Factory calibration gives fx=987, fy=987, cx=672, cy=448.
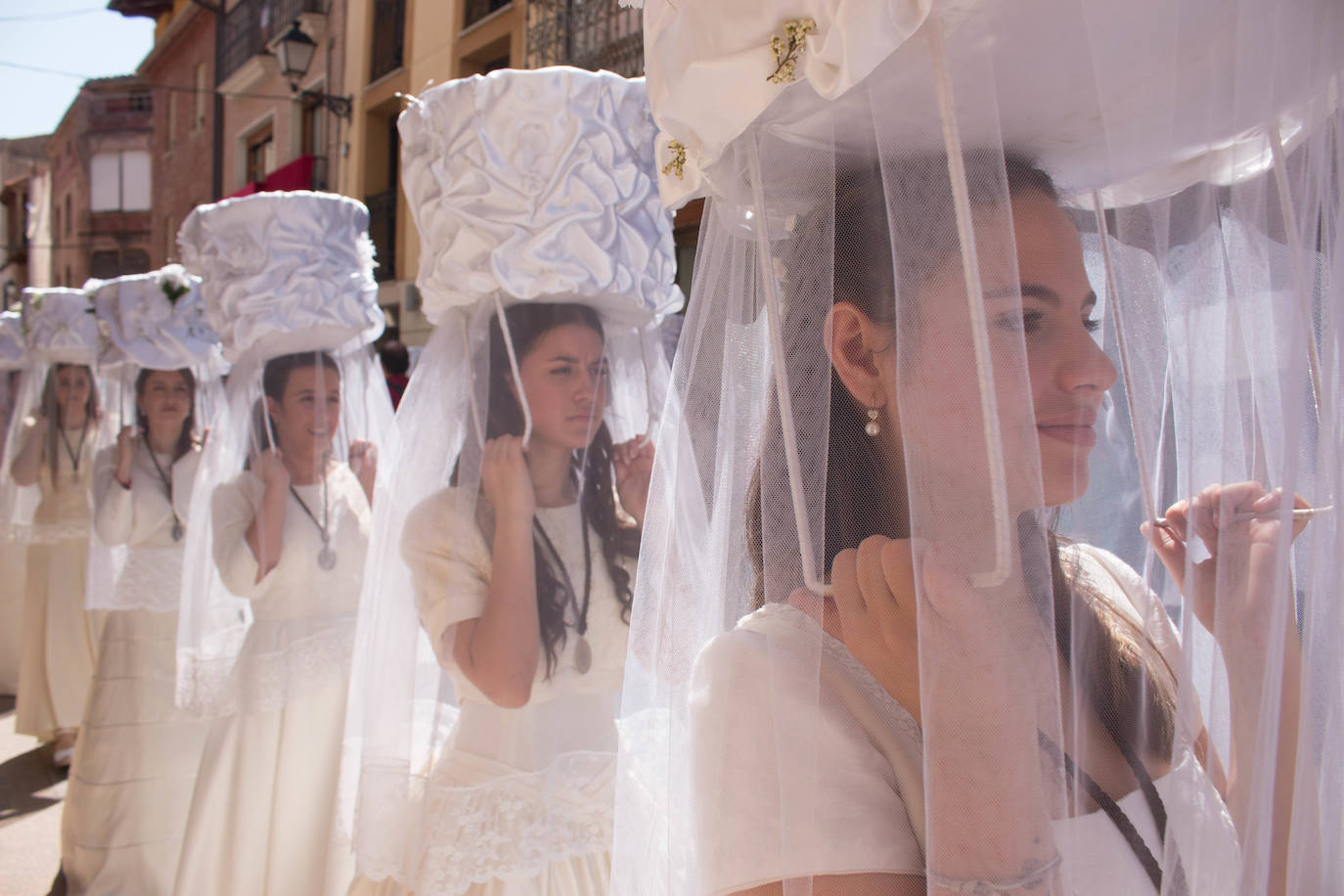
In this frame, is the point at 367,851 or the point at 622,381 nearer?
the point at 367,851

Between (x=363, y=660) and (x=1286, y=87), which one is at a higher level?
(x=1286, y=87)

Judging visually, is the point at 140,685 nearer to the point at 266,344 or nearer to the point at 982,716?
the point at 266,344

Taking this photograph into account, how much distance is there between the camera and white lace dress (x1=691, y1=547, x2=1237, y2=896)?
84 cm

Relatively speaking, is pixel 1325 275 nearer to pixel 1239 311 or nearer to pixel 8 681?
pixel 1239 311

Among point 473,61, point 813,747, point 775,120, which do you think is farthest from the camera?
point 473,61

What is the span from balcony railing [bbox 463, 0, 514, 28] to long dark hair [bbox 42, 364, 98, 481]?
15.7 ft

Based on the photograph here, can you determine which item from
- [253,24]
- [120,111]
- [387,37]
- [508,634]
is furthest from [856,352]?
[120,111]

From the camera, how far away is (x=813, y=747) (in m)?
0.90

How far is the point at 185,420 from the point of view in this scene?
4293 millimetres

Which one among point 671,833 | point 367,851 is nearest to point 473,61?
point 367,851

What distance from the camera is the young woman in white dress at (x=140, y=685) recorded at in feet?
11.8

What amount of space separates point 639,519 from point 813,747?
132cm

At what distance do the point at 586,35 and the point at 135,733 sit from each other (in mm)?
5581

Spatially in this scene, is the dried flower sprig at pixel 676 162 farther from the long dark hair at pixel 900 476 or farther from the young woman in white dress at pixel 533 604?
the young woman in white dress at pixel 533 604
